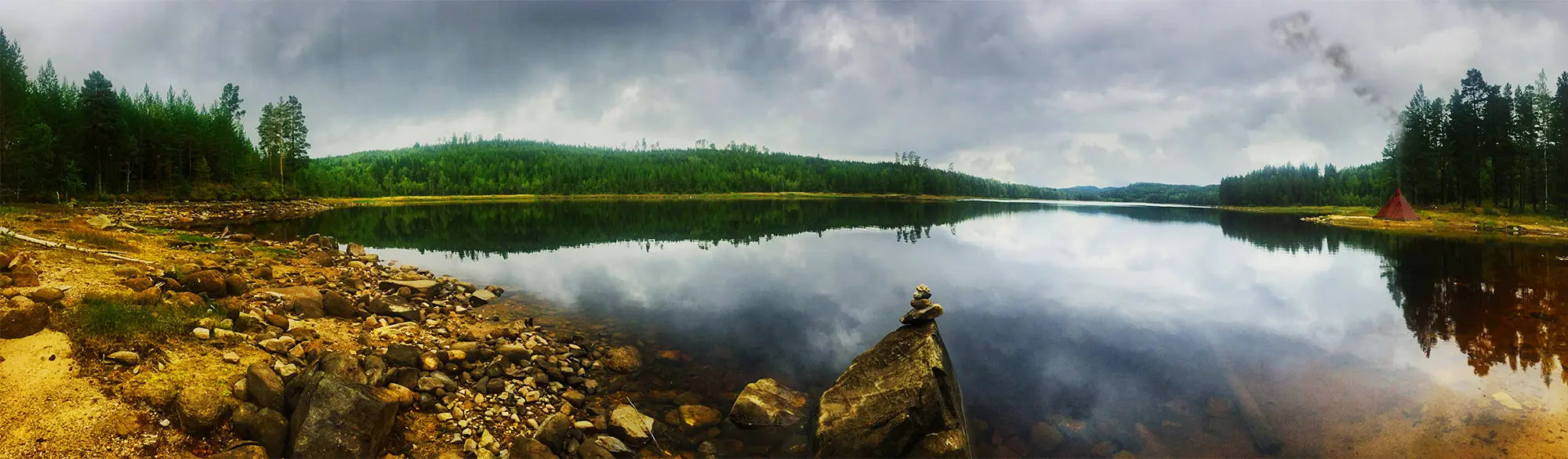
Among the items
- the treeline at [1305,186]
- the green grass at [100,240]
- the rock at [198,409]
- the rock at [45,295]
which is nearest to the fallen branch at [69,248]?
the green grass at [100,240]

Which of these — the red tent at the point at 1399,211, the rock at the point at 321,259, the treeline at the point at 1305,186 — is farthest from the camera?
the treeline at the point at 1305,186

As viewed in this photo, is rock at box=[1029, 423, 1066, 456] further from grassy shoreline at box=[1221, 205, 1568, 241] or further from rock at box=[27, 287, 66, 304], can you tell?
grassy shoreline at box=[1221, 205, 1568, 241]

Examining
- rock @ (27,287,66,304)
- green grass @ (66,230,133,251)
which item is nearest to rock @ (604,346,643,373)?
rock @ (27,287,66,304)

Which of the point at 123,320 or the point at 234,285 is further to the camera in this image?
the point at 234,285

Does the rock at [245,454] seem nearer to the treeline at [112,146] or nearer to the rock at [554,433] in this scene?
the rock at [554,433]

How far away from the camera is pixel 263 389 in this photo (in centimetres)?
748

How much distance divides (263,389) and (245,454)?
4.68 feet

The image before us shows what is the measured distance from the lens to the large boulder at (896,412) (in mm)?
8578

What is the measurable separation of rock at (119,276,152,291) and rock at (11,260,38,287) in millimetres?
1042

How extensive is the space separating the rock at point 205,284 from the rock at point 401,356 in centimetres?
515

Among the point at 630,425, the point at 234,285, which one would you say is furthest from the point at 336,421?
the point at 234,285

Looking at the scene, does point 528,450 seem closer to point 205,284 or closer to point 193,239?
point 205,284

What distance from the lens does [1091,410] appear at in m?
10.4

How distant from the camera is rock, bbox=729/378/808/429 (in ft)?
31.3
